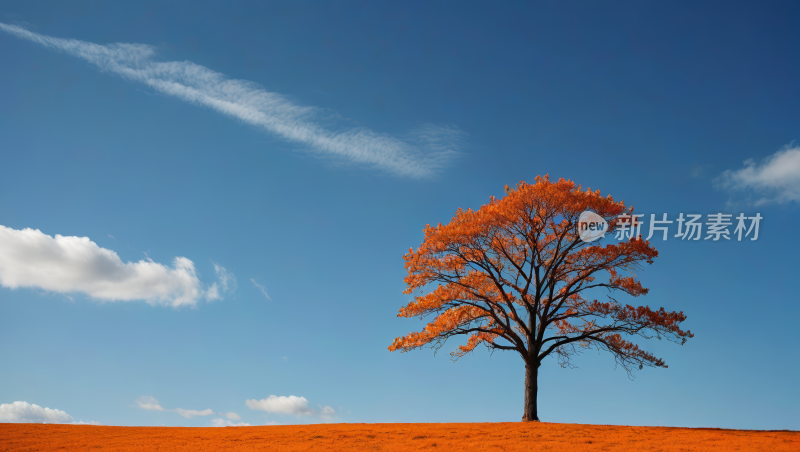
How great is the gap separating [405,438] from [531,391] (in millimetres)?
7088

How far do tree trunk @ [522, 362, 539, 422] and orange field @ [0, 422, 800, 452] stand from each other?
1969mm

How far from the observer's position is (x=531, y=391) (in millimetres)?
19469

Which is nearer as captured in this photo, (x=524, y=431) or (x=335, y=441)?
(x=335, y=441)

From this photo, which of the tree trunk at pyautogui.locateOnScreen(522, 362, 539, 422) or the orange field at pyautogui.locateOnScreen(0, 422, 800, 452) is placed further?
the tree trunk at pyautogui.locateOnScreen(522, 362, 539, 422)

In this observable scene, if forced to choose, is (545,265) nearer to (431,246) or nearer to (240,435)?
(431,246)

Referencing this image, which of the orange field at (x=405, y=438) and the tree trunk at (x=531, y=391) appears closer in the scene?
the orange field at (x=405, y=438)

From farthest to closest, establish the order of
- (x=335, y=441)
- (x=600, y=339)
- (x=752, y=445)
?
(x=600, y=339) < (x=335, y=441) < (x=752, y=445)

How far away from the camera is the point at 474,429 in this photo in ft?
52.5

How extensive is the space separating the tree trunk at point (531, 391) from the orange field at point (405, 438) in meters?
1.97

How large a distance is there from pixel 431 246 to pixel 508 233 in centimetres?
331

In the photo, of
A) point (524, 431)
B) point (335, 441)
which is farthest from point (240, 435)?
point (524, 431)

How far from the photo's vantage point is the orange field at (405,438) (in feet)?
42.9

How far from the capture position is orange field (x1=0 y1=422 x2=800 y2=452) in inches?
514

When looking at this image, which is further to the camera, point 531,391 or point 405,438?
point 531,391
